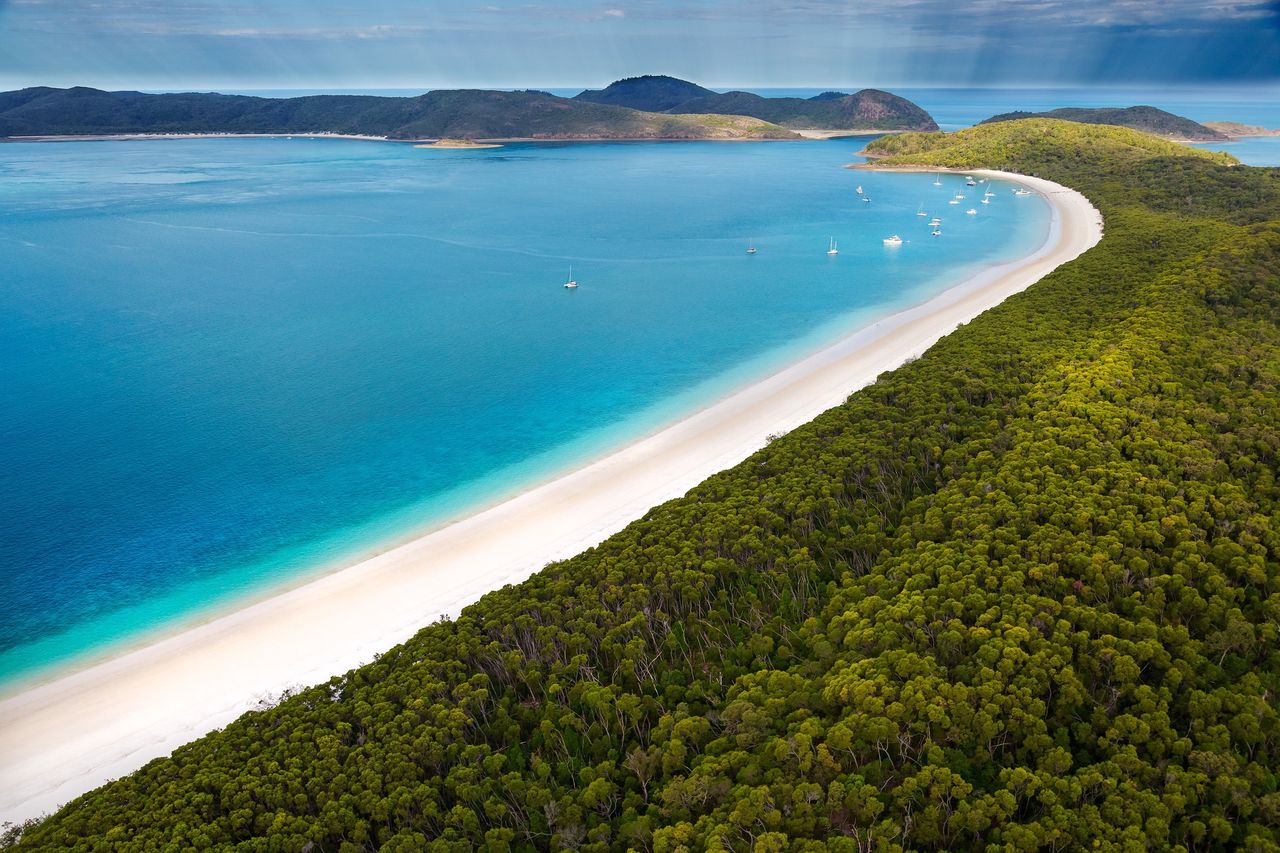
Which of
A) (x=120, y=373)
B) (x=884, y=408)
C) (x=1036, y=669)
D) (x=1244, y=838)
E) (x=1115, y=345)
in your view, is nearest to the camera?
(x=1244, y=838)

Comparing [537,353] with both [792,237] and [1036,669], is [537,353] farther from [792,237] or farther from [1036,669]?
[792,237]

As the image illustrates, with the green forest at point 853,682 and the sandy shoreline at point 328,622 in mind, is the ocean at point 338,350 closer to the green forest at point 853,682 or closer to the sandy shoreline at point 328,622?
the sandy shoreline at point 328,622

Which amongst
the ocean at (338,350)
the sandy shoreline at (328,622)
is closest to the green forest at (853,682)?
the sandy shoreline at (328,622)

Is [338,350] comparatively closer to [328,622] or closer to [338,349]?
[338,349]

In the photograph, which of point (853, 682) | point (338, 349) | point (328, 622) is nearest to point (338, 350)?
point (338, 349)

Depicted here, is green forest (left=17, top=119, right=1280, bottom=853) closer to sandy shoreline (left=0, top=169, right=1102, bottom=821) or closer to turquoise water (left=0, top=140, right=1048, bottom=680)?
sandy shoreline (left=0, top=169, right=1102, bottom=821)

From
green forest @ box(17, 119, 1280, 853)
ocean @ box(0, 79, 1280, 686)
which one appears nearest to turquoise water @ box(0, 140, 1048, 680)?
ocean @ box(0, 79, 1280, 686)

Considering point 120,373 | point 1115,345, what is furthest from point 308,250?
point 1115,345
